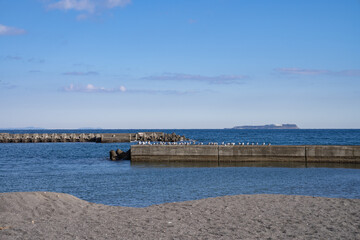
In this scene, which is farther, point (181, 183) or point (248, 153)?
point (248, 153)

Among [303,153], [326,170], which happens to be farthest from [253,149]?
[326,170]

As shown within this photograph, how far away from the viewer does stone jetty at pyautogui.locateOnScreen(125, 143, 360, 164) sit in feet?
115

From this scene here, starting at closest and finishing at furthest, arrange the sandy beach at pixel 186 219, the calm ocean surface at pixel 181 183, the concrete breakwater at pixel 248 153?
the sandy beach at pixel 186 219 < the calm ocean surface at pixel 181 183 < the concrete breakwater at pixel 248 153

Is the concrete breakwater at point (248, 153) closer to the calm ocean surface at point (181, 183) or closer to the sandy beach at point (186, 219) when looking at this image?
the calm ocean surface at point (181, 183)

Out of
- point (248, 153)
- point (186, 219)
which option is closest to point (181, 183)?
point (186, 219)

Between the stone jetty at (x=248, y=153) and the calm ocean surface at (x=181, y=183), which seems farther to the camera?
the stone jetty at (x=248, y=153)

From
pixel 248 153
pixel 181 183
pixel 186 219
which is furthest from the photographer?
pixel 248 153

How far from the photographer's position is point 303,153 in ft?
117

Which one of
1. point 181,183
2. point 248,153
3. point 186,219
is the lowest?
point 181,183

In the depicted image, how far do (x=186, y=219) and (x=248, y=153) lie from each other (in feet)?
82.9

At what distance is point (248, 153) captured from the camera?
121 feet

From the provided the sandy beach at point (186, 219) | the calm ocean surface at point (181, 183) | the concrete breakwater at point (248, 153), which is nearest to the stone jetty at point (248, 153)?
the concrete breakwater at point (248, 153)

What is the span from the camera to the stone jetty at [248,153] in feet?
115

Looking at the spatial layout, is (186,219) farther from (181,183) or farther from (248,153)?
(248,153)
